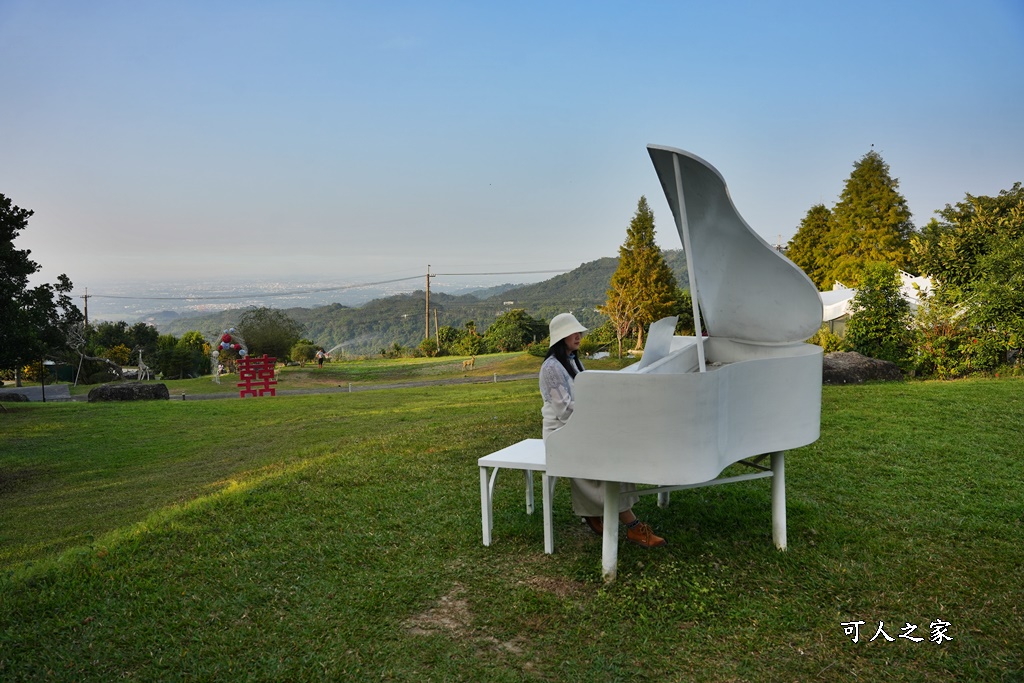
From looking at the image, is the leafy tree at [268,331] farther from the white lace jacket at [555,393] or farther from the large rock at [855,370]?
the white lace jacket at [555,393]

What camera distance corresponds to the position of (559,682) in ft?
11.3

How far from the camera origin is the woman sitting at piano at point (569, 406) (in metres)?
4.84

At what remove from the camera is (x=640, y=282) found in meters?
33.4

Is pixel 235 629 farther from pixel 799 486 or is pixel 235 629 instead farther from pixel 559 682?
pixel 799 486

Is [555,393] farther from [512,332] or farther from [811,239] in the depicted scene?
[811,239]

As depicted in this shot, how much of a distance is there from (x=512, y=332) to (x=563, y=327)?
2882 centimetres

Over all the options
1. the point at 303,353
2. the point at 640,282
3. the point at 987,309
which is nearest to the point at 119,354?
the point at 303,353

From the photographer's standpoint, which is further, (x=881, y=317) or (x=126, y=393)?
(x=126, y=393)

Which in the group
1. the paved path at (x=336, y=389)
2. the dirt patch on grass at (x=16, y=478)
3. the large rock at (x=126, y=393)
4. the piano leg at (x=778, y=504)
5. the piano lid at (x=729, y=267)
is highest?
the piano lid at (x=729, y=267)

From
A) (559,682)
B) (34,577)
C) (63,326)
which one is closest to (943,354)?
(559,682)

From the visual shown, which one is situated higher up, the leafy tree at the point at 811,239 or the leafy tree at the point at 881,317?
the leafy tree at the point at 811,239

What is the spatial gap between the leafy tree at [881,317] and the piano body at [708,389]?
1310 cm

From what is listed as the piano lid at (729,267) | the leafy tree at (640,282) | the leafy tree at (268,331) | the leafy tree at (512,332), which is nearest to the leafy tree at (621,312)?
the leafy tree at (640,282)

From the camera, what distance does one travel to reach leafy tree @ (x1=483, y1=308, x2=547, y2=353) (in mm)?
33625
